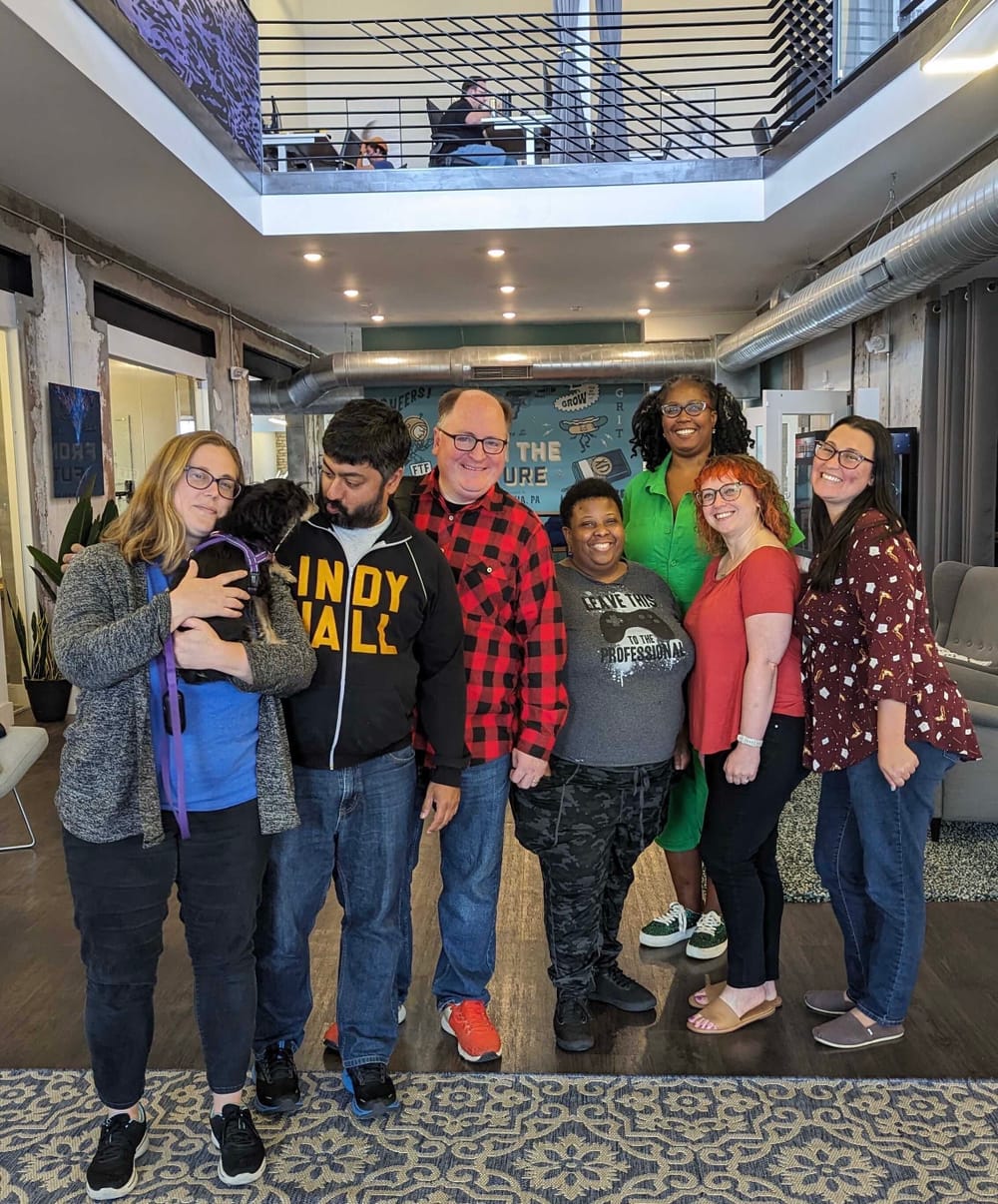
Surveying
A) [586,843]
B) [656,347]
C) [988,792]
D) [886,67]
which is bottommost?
[988,792]

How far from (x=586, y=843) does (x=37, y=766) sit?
12.3 feet

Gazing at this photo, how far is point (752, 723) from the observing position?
210 cm

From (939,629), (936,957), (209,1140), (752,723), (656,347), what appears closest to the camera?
(209,1140)

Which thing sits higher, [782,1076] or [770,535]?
[770,535]

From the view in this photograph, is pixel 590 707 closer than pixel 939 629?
Yes

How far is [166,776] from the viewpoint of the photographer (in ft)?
5.46

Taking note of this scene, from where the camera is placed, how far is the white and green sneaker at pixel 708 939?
2.69 meters

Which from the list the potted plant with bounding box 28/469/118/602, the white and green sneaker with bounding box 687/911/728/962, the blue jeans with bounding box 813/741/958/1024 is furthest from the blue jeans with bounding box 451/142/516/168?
the blue jeans with bounding box 813/741/958/1024

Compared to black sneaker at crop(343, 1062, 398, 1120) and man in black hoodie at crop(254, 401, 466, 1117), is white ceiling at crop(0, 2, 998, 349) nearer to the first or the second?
man in black hoodie at crop(254, 401, 466, 1117)

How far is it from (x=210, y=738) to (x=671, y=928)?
1.68 meters

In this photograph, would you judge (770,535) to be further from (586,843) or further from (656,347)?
(656,347)

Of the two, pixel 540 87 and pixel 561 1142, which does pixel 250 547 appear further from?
pixel 540 87

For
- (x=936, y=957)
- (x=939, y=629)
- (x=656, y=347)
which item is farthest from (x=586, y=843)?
(x=656, y=347)

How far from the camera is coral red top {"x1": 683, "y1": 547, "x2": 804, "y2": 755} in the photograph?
2.10m
